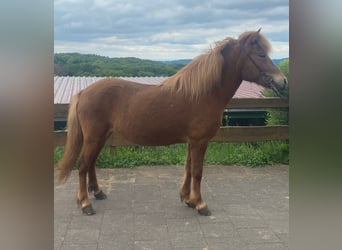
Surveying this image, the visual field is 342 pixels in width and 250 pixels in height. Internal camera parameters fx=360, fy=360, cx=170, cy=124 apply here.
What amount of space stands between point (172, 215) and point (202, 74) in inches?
42.7

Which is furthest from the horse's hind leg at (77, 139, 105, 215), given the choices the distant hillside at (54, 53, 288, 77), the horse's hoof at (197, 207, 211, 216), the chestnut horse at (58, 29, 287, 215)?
the horse's hoof at (197, 207, 211, 216)

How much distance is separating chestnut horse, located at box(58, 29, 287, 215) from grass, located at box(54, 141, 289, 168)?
136 cm

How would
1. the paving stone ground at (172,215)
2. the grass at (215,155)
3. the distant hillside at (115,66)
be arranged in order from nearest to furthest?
the paving stone ground at (172,215) < the distant hillside at (115,66) < the grass at (215,155)

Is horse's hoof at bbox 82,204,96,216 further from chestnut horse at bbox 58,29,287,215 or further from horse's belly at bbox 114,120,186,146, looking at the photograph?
horse's belly at bbox 114,120,186,146

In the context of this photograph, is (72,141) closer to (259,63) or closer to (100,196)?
(100,196)

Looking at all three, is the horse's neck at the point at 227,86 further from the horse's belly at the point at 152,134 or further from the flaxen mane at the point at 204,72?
the horse's belly at the point at 152,134

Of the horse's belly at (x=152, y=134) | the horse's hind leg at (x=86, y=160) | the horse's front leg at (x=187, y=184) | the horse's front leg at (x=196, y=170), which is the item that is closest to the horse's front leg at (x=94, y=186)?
the horse's hind leg at (x=86, y=160)

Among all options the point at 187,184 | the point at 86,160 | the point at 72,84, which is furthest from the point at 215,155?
the point at 86,160

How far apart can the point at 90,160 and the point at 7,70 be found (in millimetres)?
2480

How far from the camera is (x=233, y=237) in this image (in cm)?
231

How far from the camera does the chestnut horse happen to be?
2.70 m

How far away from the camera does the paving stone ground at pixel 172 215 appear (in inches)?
88.4

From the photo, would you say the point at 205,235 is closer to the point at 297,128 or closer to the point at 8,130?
the point at 297,128

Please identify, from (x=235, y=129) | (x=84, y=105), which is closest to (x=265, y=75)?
(x=84, y=105)
